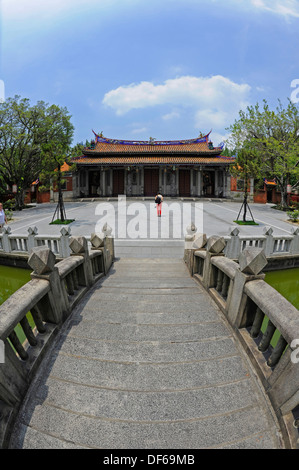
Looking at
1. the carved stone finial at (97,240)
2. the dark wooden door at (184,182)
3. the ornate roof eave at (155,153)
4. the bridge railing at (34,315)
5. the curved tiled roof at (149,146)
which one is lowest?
the bridge railing at (34,315)

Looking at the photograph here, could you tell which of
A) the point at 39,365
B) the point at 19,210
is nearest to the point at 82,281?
the point at 39,365

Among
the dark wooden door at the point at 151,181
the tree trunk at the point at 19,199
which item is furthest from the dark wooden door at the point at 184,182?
the tree trunk at the point at 19,199

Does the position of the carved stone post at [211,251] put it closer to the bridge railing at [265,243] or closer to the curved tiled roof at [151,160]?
the bridge railing at [265,243]

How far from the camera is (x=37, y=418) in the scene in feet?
7.50

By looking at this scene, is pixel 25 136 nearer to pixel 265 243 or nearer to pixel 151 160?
pixel 151 160

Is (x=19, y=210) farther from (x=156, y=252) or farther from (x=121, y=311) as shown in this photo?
(x=121, y=311)

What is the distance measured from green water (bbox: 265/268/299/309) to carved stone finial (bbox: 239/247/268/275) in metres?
4.50

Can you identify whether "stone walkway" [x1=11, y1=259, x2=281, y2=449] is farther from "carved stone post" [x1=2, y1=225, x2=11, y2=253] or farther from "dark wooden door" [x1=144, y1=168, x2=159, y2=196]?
"dark wooden door" [x1=144, y1=168, x2=159, y2=196]

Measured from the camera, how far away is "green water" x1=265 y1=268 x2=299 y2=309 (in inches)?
278

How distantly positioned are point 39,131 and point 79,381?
2361 centimetres

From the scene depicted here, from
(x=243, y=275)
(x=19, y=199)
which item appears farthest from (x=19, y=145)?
(x=243, y=275)

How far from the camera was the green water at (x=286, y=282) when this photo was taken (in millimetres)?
7059

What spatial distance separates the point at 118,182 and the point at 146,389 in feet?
94.8

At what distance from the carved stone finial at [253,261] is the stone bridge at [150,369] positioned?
0.01 m
